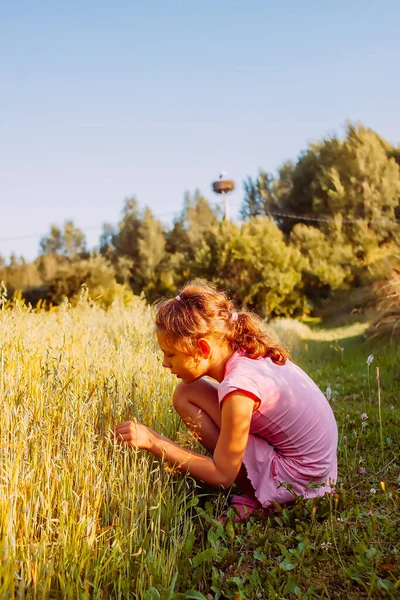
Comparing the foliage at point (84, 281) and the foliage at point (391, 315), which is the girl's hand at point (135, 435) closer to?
the foliage at point (391, 315)

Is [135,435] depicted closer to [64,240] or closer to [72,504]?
[72,504]

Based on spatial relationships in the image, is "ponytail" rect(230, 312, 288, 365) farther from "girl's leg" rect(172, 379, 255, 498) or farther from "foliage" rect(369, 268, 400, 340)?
"foliage" rect(369, 268, 400, 340)

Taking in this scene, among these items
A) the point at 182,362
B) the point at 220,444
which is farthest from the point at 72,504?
the point at 182,362

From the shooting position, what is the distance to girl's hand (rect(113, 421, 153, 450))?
2210 millimetres

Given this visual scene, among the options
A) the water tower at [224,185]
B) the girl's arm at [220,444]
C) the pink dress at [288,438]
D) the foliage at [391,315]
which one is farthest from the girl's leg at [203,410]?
the water tower at [224,185]

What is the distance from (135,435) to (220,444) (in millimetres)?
327

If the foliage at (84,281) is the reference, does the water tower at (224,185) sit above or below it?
above

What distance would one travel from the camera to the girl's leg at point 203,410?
98.8 inches

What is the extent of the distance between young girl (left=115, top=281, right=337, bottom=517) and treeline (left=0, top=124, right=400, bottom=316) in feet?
20.5

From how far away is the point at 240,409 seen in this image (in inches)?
85.0

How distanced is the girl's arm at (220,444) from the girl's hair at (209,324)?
29cm

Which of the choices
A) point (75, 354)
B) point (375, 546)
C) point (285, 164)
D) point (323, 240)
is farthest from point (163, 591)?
point (285, 164)

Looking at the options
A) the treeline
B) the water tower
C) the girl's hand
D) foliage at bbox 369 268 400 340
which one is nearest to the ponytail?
the girl's hand

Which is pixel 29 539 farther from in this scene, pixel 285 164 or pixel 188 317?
pixel 285 164
